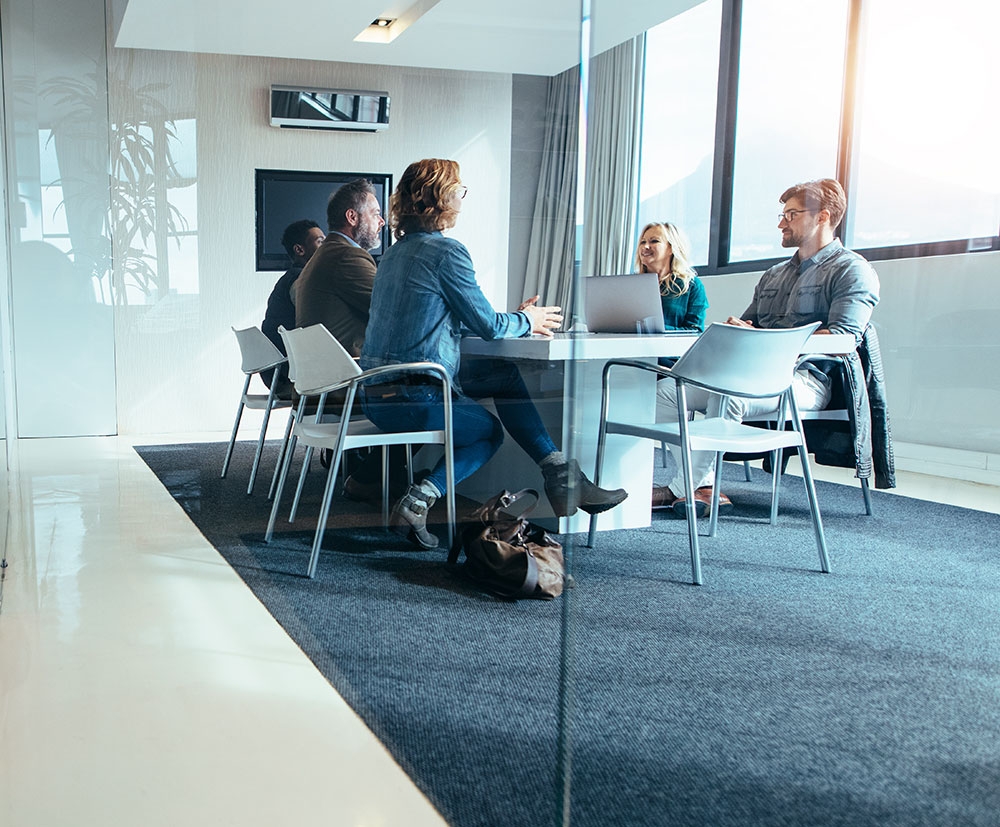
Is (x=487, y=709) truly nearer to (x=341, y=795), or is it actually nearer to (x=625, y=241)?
(x=341, y=795)

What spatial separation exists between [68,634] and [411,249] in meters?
1.09

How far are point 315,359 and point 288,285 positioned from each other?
0.56 feet

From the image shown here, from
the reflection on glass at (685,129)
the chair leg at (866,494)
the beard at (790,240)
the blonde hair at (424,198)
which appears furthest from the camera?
the reflection on glass at (685,129)

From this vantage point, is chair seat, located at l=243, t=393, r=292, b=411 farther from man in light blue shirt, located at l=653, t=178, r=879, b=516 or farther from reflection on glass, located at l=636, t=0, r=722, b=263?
reflection on glass, located at l=636, t=0, r=722, b=263

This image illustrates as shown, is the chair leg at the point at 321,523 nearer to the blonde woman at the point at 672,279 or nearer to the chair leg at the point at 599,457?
the chair leg at the point at 599,457

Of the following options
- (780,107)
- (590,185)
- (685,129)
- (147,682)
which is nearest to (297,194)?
(590,185)

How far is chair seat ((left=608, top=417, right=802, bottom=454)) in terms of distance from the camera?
2396 millimetres

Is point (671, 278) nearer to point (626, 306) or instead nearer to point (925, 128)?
point (626, 306)

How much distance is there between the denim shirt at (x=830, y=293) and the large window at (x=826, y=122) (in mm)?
67

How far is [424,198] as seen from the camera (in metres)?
1.86

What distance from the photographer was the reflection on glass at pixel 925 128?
78.1 inches

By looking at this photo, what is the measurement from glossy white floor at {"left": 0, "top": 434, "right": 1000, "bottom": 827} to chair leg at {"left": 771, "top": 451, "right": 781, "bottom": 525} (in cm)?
51

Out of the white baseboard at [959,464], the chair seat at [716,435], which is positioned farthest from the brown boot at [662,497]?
the white baseboard at [959,464]

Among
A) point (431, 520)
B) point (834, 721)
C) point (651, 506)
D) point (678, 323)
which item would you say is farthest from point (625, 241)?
point (834, 721)
